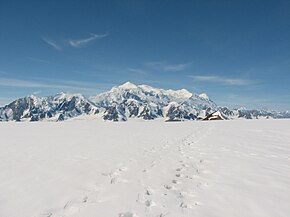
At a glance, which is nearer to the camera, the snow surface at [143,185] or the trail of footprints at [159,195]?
the trail of footprints at [159,195]

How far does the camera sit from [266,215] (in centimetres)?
557

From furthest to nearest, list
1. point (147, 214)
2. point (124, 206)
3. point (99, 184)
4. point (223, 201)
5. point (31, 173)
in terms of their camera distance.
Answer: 1. point (31, 173)
2. point (99, 184)
3. point (223, 201)
4. point (124, 206)
5. point (147, 214)

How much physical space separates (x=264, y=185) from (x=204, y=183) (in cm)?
168

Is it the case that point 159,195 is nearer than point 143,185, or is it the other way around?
point 159,195

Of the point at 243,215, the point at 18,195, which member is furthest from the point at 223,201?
the point at 18,195

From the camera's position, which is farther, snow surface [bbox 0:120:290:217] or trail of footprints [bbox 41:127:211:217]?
snow surface [bbox 0:120:290:217]

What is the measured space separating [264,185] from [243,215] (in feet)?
8.13

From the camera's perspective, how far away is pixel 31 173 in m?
8.88

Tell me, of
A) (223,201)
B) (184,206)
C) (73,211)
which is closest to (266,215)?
(223,201)

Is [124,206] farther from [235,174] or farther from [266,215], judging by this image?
[235,174]

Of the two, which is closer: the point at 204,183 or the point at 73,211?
the point at 73,211

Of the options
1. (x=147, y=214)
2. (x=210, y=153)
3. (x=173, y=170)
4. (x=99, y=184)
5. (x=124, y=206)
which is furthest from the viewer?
(x=210, y=153)

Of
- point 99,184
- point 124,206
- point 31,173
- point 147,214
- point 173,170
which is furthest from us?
point 173,170

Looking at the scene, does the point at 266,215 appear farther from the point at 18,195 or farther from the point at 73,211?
the point at 18,195
